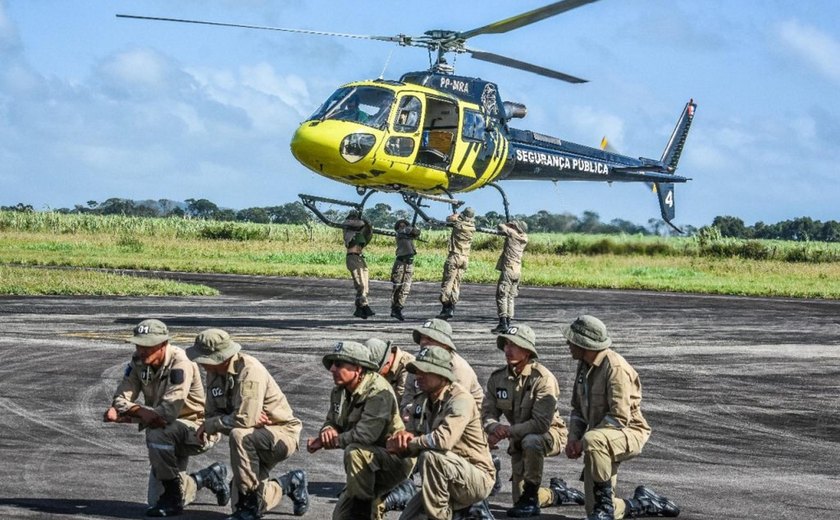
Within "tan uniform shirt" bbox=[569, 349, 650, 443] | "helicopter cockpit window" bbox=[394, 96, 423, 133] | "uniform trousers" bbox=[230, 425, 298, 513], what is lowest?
"uniform trousers" bbox=[230, 425, 298, 513]

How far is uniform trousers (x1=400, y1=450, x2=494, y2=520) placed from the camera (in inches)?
356

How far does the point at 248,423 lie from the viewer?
9.88 m

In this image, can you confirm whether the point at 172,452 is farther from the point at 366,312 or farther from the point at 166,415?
the point at 366,312

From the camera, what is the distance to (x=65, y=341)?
20.8 meters

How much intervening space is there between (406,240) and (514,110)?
4.87 metres

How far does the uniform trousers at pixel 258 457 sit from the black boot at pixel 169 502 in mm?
475

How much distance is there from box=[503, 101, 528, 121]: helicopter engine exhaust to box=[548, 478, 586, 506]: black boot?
18523 millimetres

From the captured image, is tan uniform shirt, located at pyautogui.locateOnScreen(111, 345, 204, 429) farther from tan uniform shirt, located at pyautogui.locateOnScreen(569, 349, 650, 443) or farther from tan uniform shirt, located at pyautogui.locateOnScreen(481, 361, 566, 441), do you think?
tan uniform shirt, located at pyautogui.locateOnScreen(569, 349, 650, 443)

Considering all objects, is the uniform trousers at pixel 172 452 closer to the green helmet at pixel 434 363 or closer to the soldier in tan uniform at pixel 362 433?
the soldier in tan uniform at pixel 362 433

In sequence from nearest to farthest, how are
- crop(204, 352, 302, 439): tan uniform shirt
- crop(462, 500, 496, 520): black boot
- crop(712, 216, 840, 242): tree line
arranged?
crop(462, 500, 496, 520): black boot → crop(204, 352, 302, 439): tan uniform shirt → crop(712, 216, 840, 242): tree line

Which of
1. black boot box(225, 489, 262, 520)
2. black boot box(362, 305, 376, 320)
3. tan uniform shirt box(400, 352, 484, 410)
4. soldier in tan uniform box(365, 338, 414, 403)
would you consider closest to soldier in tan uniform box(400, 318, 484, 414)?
tan uniform shirt box(400, 352, 484, 410)

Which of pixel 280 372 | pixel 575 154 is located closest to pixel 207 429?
pixel 280 372

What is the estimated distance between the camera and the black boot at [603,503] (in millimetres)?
9812

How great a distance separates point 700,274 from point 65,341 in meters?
32.6
